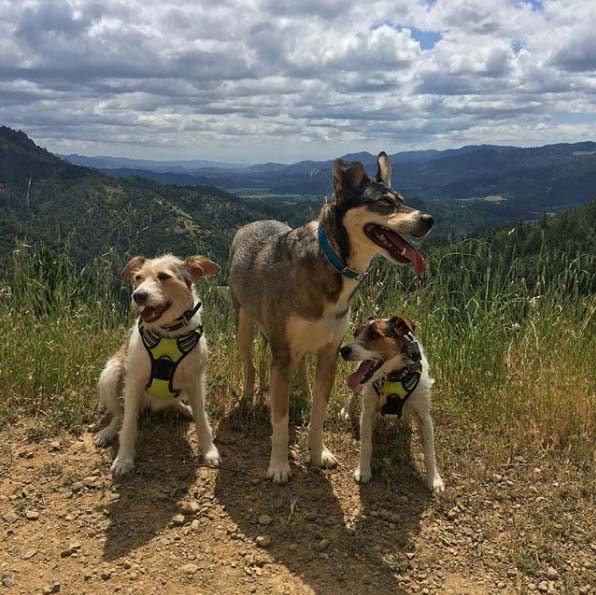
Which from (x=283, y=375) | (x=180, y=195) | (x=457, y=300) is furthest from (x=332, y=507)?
(x=180, y=195)

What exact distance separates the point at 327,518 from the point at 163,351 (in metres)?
1.80

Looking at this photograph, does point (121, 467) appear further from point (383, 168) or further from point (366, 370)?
point (383, 168)

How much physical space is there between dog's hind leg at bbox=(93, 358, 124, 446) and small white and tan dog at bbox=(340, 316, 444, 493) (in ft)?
6.78

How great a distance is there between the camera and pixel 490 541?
363 cm

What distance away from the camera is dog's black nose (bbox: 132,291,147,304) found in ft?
12.7

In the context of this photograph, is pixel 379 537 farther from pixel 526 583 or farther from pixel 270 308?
→ pixel 270 308

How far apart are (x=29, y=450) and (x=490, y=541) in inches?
147

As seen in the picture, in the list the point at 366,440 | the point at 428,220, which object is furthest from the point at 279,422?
the point at 428,220

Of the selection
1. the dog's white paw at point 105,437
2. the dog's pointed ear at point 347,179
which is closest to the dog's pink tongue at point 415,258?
the dog's pointed ear at point 347,179

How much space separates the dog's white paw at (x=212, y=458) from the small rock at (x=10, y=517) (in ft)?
4.67

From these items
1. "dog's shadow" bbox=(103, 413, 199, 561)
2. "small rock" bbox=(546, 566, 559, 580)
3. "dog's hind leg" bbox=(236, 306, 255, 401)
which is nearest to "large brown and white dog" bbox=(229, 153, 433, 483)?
"dog's hind leg" bbox=(236, 306, 255, 401)

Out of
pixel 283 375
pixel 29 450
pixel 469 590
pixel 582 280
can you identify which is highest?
pixel 582 280

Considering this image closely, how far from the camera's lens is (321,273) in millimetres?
3984

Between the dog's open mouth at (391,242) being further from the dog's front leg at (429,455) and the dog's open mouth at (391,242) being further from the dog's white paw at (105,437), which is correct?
the dog's white paw at (105,437)
